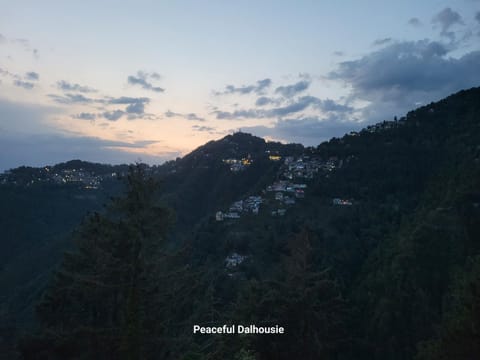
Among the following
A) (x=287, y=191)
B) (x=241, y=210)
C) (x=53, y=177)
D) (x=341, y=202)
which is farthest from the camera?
(x=53, y=177)

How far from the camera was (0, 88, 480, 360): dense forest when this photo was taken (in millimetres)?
9102

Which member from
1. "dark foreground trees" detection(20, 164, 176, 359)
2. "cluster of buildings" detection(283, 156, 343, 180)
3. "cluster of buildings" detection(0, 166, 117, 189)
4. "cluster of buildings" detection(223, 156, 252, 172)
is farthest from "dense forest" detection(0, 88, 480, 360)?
"cluster of buildings" detection(0, 166, 117, 189)

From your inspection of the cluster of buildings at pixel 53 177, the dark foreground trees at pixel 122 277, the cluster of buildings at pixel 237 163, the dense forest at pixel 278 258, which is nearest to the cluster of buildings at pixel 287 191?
the dense forest at pixel 278 258

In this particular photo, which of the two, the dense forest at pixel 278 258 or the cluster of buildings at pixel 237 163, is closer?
the dense forest at pixel 278 258

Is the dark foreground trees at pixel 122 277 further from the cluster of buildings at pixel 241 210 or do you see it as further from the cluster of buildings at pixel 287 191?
the cluster of buildings at pixel 241 210

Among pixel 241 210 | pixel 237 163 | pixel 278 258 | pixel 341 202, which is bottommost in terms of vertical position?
pixel 278 258

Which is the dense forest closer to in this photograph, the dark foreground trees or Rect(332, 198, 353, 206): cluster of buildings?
the dark foreground trees

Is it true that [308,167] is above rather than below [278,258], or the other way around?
above

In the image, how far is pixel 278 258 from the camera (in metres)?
34.1

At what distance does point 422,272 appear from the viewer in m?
25.1

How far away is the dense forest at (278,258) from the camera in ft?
29.9

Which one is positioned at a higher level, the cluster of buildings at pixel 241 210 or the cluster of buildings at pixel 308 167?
the cluster of buildings at pixel 308 167

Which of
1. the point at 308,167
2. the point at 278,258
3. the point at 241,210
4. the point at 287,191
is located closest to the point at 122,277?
the point at 278,258

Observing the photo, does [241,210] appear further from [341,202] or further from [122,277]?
[122,277]
